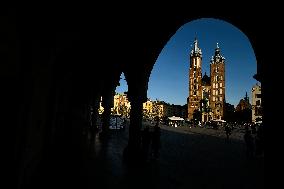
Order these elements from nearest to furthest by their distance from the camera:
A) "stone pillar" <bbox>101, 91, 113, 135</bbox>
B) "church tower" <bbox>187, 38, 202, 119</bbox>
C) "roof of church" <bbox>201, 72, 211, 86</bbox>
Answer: "stone pillar" <bbox>101, 91, 113, 135</bbox>, "church tower" <bbox>187, 38, 202, 119</bbox>, "roof of church" <bbox>201, 72, 211, 86</bbox>

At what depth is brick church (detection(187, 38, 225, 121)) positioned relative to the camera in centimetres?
9821

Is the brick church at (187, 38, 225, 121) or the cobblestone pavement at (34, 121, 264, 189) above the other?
the brick church at (187, 38, 225, 121)

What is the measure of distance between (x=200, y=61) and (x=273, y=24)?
10424 centimetres

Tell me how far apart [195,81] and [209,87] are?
5.63 meters

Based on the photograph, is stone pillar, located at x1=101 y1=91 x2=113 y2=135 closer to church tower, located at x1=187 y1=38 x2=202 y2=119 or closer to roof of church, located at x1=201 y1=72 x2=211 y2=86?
church tower, located at x1=187 y1=38 x2=202 y2=119

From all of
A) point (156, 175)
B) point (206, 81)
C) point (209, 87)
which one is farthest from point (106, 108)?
point (206, 81)

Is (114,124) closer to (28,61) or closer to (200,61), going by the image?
(28,61)

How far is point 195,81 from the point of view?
10431 centimetres

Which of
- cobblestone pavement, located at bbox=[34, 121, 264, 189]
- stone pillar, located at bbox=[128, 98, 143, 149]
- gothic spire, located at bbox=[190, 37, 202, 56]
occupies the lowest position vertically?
cobblestone pavement, located at bbox=[34, 121, 264, 189]

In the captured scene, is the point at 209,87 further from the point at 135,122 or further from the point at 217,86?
the point at 135,122

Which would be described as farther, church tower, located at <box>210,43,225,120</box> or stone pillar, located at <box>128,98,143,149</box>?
church tower, located at <box>210,43,225,120</box>

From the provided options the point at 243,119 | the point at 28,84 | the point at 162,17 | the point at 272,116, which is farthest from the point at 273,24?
the point at 243,119

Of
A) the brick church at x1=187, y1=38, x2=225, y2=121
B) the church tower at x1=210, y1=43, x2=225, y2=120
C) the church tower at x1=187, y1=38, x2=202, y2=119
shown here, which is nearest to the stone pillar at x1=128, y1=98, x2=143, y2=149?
the brick church at x1=187, y1=38, x2=225, y2=121

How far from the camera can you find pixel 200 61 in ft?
350
